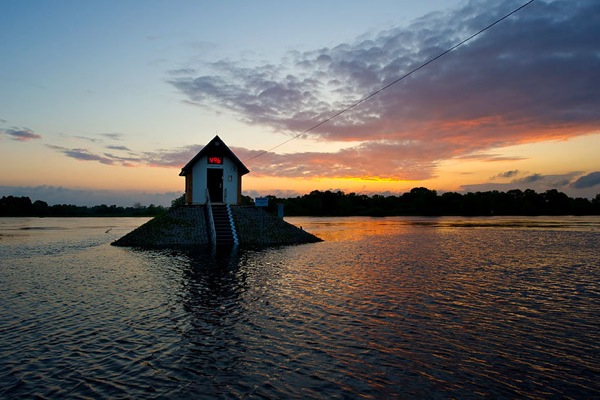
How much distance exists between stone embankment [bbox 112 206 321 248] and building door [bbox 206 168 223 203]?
10.3ft

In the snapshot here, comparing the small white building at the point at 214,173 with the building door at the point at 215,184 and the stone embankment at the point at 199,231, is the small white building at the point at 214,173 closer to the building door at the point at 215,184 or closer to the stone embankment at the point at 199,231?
the building door at the point at 215,184

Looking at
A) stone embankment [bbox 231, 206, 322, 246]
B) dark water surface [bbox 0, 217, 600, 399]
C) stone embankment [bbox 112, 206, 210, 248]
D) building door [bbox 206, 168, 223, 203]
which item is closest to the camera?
dark water surface [bbox 0, 217, 600, 399]

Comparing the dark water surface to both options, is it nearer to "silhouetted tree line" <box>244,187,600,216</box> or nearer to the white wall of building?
the white wall of building

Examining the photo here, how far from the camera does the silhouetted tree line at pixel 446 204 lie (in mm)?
171125

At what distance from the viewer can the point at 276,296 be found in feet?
50.9

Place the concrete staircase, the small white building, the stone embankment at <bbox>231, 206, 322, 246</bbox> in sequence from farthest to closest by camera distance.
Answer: the small white building, the stone embankment at <bbox>231, 206, 322, 246</bbox>, the concrete staircase

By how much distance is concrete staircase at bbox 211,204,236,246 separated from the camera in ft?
118

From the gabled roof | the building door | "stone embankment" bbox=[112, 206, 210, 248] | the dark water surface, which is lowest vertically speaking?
the dark water surface

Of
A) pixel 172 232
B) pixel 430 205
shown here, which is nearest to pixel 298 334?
pixel 172 232

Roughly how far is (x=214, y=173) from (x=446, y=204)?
158207 millimetres

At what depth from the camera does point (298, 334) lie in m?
10.8

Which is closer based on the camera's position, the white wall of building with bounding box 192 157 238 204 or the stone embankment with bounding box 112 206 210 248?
the stone embankment with bounding box 112 206 210 248

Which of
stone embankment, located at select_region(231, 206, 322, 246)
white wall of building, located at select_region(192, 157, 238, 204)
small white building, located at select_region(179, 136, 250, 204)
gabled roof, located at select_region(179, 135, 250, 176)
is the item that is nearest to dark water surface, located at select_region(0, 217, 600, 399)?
stone embankment, located at select_region(231, 206, 322, 246)

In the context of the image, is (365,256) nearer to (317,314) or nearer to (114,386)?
(317,314)
